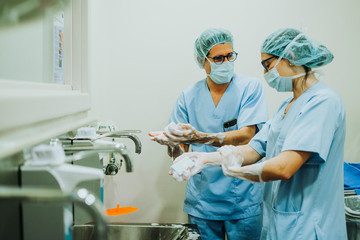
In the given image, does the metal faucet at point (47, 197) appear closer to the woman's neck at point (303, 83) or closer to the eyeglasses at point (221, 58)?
the woman's neck at point (303, 83)

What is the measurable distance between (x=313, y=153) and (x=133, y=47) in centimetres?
143

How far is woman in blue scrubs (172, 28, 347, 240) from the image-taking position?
1.12 meters

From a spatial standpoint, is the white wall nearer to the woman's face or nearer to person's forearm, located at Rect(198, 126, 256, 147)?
person's forearm, located at Rect(198, 126, 256, 147)

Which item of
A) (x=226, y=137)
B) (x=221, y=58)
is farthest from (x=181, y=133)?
(x=221, y=58)

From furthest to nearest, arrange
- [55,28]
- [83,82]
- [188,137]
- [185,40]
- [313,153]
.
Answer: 1. [185,40]
2. [188,137]
3. [83,82]
4. [55,28]
5. [313,153]

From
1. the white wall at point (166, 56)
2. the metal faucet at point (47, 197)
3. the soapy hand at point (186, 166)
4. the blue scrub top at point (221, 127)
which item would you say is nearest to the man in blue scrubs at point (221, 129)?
the blue scrub top at point (221, 127)

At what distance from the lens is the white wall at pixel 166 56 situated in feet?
7.06

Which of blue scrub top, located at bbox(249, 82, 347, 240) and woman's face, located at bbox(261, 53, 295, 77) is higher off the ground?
woman's face, located at bbox(261, 53, 295, 77)

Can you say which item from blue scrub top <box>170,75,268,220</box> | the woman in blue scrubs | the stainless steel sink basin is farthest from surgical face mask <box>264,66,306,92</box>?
the stainless steel sink basin

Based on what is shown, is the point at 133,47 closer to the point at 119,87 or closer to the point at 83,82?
the point at 119,87

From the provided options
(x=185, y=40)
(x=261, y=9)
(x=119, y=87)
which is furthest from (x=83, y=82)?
(x=261, y=9)

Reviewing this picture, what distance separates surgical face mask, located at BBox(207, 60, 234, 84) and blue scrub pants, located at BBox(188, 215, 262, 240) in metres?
0.76

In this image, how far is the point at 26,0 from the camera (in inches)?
36.2

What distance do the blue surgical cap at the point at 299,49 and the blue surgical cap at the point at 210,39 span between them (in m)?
0.48
